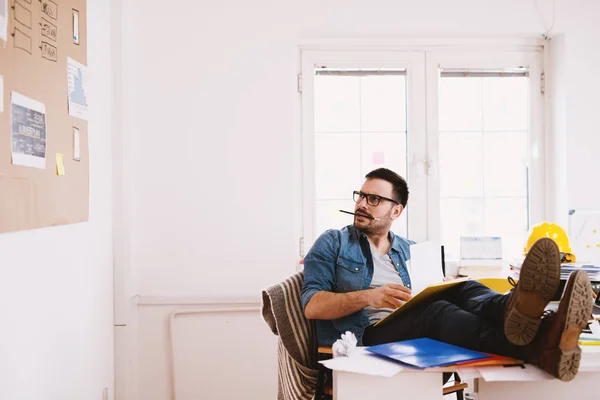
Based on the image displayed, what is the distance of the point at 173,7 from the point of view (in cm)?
343

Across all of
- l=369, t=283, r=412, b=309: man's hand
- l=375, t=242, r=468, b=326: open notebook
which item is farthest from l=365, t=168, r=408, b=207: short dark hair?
l=369, t=283, r=412, b=309: man's hand

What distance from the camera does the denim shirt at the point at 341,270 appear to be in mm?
2500

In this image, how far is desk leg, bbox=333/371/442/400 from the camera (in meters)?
1.83

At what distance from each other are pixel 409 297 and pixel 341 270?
13.9 inches

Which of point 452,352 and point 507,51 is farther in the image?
point 507,51

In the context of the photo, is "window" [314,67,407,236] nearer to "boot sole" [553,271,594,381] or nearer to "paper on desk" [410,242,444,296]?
"paper on desk" [410,242,444,296]

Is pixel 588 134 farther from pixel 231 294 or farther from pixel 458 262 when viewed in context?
pixel 231 294

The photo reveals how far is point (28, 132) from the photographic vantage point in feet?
6.88

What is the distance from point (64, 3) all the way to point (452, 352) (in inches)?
73.3

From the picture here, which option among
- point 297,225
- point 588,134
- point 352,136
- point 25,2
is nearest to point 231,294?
point 297,225

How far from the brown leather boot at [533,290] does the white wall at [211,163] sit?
1.76 meters

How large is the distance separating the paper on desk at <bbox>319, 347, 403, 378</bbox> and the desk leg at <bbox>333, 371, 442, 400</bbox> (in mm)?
34

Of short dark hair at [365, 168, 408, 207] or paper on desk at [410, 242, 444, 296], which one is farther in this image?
short dark hair at [365, 168, 408, 207]

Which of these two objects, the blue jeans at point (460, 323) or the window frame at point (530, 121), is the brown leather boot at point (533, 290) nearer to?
the blue jeans at point (460, 323)
